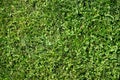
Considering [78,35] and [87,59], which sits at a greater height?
[78,35]

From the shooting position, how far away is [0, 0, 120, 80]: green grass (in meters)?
4.18

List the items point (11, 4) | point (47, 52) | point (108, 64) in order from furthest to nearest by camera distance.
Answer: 1. point (11, 4)
2. point (47, 52)
3. point (108, 64)

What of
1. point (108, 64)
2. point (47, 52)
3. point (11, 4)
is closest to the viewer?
point (108, 64)

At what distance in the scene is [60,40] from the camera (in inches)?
172

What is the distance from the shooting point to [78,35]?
4.33 metres

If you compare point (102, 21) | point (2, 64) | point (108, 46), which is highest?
point (102, 21)

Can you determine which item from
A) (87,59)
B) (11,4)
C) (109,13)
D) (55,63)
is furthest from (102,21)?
(11,4)

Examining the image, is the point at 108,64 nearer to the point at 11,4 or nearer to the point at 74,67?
the point at 74,67

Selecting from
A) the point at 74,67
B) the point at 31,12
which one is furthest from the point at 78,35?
the point at 31,12

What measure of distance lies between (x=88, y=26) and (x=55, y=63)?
2.35 feet

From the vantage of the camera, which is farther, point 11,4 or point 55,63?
point 11,4

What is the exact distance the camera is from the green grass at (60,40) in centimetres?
418

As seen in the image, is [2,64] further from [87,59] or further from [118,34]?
[118,34]

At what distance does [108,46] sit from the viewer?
163 inches
